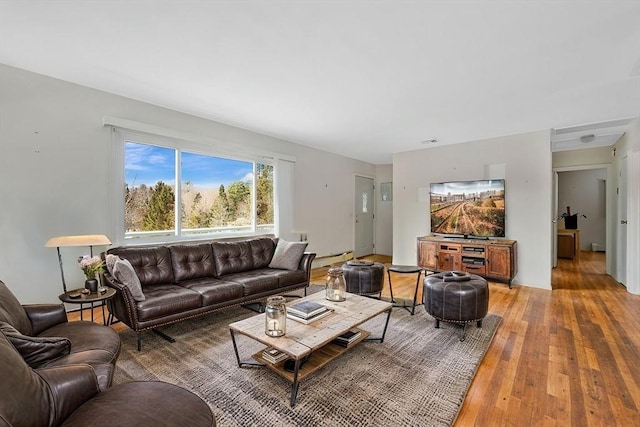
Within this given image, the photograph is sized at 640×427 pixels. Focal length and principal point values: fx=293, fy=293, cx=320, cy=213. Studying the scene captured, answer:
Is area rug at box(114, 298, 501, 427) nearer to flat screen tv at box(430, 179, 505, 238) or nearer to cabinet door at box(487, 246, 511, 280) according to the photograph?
cabinet door at box(487, 246, 511, 280)

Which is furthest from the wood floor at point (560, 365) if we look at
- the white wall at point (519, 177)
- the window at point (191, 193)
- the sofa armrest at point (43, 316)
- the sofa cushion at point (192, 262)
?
the window at point (191, 193)

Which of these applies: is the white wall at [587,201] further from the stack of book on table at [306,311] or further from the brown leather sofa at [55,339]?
the brown leather sofa at [55,339]

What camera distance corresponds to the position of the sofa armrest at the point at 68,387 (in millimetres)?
1173

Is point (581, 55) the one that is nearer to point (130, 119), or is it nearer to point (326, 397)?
point (326, 397)

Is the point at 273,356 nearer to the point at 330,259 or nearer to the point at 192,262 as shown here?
the point at 192,262

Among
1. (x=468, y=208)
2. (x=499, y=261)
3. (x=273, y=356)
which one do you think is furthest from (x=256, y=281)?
(x=468, y=208)

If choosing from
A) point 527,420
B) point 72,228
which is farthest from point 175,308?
point 527,420

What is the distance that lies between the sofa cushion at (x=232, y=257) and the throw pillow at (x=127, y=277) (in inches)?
42.1

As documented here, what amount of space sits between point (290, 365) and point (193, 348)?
100 centimetres

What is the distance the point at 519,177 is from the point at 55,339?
5.86 m

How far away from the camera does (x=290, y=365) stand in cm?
210

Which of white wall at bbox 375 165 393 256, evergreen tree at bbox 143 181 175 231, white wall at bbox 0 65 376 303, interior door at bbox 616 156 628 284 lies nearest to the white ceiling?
white wall at bbox 0 65 376 303

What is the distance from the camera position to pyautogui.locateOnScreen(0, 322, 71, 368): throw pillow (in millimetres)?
1363

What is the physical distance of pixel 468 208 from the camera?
5.20 meters
